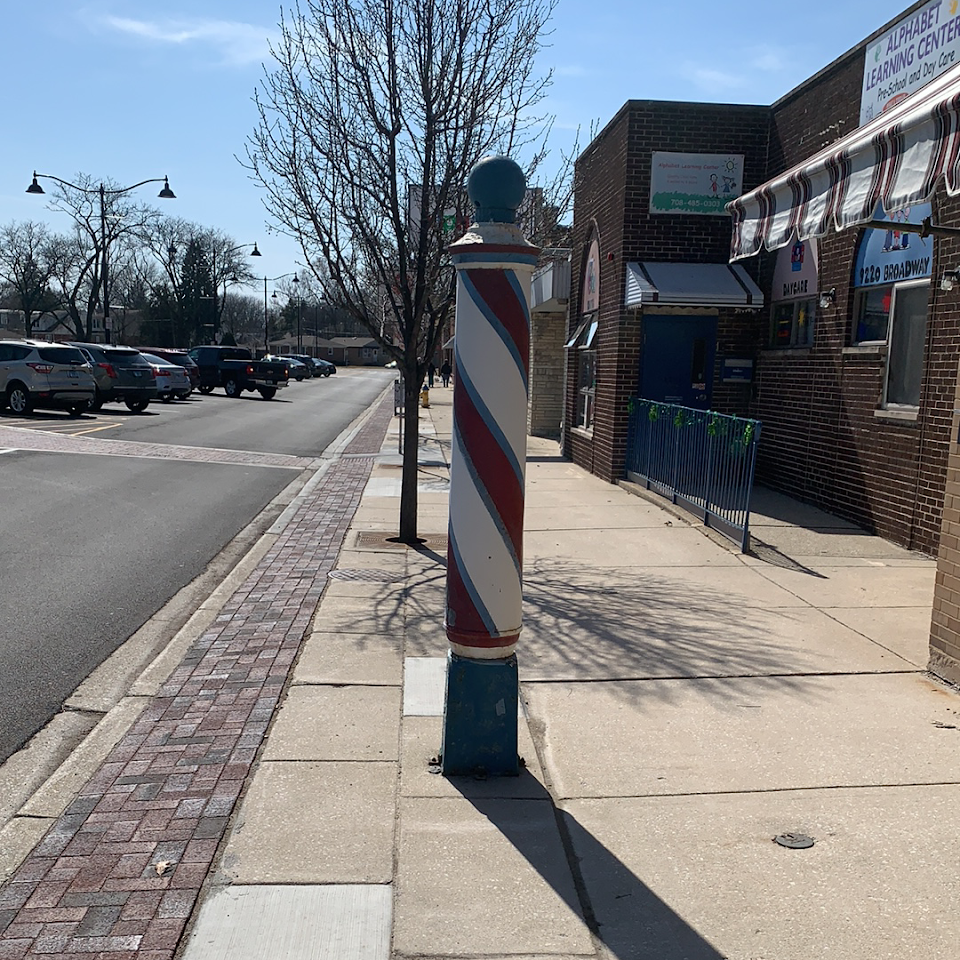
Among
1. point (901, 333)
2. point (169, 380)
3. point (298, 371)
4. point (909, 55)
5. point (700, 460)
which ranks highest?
point (909, 55)

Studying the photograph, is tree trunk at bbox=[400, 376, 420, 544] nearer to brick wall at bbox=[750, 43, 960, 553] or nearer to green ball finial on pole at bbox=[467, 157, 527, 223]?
brick wall at bbox=[750, 43, 960, 553]

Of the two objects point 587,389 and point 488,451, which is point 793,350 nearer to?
point 587,389

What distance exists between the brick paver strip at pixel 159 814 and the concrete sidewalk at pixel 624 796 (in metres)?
0.14

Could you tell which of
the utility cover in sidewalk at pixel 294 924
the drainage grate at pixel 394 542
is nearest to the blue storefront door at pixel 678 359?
the drainage grate at pixel 394 542

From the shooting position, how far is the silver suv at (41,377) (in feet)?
72.0

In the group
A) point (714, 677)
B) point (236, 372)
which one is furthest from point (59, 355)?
point (714, 677)

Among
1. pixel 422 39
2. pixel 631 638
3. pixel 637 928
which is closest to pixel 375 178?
pixel 422 39

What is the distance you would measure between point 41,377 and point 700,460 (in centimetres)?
1728

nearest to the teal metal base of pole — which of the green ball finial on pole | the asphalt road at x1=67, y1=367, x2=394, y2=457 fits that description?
the green ball finial on pole

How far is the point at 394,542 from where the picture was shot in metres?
9.17

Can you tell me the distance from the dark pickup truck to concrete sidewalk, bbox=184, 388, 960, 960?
102ft

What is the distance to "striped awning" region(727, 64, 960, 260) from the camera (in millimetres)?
4805

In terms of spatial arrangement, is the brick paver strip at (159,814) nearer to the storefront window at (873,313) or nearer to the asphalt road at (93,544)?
the asphalt road at (93,544)

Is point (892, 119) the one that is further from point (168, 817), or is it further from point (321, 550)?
point (321, 550)
